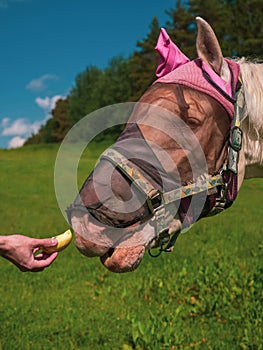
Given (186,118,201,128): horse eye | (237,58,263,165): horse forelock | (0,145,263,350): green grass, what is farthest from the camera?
(0,145,263,350): green grass

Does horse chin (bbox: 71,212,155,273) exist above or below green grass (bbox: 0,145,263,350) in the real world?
above

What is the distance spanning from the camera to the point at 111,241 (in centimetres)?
198

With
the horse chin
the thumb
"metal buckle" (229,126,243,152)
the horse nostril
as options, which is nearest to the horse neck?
"metal buckle" (229,126,243,152)

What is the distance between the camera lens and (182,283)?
5543 millimetres

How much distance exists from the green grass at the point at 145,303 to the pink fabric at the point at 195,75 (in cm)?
243

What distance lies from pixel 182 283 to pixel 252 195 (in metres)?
11.1

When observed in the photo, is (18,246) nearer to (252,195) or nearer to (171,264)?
(171,264)

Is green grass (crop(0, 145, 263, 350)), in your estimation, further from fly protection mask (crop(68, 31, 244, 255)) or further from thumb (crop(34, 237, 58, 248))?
fly protection mask (crop(68, 31, 244, 255))

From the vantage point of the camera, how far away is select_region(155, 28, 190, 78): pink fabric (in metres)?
2.32

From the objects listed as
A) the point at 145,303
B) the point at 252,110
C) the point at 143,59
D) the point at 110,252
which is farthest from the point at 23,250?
the point at 143,59

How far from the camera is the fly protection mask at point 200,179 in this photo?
1.97m

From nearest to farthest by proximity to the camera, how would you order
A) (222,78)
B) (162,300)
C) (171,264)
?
1. (222,78)
2. (162,300)
3. (171,264)

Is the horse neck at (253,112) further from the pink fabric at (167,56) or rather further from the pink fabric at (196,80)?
the pink fabric at (167,56)

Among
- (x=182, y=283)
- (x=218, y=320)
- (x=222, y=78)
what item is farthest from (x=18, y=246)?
(x=182, y=283)
